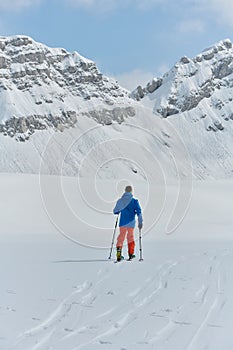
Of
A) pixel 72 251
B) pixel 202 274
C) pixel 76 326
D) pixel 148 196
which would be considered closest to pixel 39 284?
pixel 76 326

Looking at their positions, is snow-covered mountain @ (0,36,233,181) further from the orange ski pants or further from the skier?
the orange ski pants

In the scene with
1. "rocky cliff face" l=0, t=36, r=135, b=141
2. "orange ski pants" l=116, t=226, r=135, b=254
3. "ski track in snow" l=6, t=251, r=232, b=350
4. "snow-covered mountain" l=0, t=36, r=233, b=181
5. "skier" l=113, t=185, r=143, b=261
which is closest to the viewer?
"ski track in snow" l=6, t=251, r=232, b=350

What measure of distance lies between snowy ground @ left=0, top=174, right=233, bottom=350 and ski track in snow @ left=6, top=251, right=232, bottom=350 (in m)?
0.01

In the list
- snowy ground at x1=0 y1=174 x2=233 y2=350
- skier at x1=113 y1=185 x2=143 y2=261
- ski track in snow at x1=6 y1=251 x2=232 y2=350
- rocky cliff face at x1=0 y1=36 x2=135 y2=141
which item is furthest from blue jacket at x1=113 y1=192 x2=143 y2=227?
rocky cliff face at x1=0 y1=36 x2=135 y2=141

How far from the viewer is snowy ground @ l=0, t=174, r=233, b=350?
602 cm

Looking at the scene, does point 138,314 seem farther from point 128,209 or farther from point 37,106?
point 37,106

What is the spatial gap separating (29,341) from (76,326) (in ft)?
2.80

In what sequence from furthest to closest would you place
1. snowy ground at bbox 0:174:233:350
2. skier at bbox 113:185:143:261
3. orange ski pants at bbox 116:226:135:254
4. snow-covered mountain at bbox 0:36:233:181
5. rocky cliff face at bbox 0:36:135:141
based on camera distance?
rocky cliff face at bbox 0:36:135:141 < snow-covered mountain at bbox 0:36:233:181 < skier at bbox 113:185:143:261 < orange ski pants at bbox 116:226:135:254 < snowy ground at bbox 0:174:233:350

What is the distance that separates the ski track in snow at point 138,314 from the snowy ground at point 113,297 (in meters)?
0.01

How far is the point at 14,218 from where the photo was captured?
78.0 feet

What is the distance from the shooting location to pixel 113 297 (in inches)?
326

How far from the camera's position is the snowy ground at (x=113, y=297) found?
6.02 meters

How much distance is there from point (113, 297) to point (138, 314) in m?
1.16

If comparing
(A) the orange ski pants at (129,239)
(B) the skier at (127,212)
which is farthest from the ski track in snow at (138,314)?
(B) the skier at (127,212)
